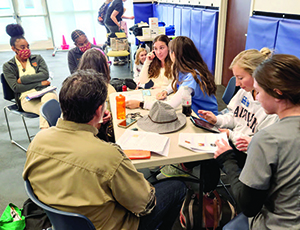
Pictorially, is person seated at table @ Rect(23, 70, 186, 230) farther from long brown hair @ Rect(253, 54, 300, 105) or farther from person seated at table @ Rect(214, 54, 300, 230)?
long brown hair @ Rect(253, 54, 300, 105)

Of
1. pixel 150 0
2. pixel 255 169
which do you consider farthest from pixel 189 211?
pixel 150 0

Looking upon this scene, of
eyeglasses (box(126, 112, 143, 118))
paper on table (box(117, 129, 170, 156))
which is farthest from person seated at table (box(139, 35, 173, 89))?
paper on table (box(117, 129, 170, 156))

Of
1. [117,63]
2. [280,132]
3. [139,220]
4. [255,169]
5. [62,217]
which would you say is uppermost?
[280,132]

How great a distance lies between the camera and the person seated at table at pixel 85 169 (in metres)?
0.95

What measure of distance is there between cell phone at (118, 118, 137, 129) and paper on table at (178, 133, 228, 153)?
14.8 inches

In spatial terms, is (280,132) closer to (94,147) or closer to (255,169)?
(255,169)

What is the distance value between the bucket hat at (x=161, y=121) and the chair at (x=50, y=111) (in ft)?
2.34

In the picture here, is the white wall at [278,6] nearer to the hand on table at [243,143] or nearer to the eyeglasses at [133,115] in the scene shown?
the hand on table at [243,143]

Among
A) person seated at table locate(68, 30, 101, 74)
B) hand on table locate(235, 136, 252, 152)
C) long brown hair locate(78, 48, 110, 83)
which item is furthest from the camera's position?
person seated at table locate(68, 30, 101, 74)

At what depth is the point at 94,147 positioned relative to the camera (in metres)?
0.98

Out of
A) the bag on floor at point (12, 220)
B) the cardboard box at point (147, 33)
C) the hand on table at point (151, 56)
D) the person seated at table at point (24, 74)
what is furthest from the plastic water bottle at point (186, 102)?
the cardboard box at point (147, 33)

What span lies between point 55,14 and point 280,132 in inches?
365

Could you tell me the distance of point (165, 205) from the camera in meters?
1.35

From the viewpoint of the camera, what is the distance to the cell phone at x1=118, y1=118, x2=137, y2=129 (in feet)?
5.64
